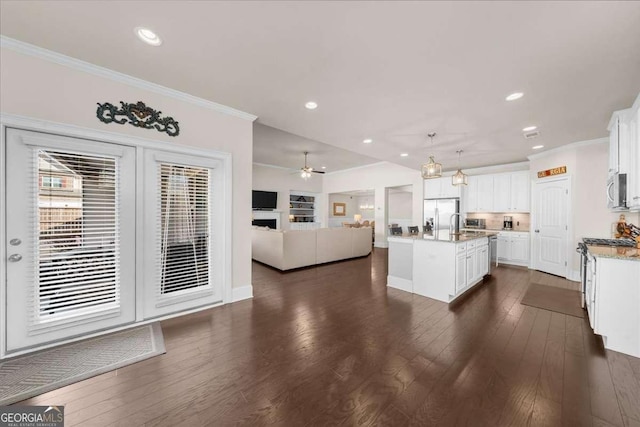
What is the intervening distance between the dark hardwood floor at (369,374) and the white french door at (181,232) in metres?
0.34

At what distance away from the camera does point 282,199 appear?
9.89 metres

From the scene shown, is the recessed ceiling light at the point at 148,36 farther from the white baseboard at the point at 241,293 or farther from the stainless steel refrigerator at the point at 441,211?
the stainless steel refrigerator at the point at 441,211

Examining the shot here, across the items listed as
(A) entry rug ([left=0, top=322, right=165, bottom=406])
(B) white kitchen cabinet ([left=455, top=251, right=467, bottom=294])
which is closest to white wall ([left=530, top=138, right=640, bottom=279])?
(B) white kitchen cabinet ([left=455, top=251, right=467, bottom=294])

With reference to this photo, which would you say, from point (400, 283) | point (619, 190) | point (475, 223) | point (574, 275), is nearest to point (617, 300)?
point (619, 190)

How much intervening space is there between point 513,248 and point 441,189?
242 cm

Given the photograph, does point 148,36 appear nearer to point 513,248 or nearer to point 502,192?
point 502,192

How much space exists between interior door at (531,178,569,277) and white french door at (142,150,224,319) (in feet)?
22.0

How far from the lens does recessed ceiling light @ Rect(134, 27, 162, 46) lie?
6.44ft

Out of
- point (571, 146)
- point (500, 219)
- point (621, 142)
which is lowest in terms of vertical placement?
point (500, 219)

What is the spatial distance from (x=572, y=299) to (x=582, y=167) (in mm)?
2748

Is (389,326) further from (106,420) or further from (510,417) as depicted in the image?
(106,420)

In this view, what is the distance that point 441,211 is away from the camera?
23.9ft

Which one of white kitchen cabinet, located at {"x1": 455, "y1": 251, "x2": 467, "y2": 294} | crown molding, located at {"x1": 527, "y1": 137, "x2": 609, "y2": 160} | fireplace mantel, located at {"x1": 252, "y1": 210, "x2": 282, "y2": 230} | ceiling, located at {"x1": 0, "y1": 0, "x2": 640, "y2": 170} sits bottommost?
white kitchen cabinet, located at {"x1": 455, "y1": 251, "x2": 467, "y2": 294}

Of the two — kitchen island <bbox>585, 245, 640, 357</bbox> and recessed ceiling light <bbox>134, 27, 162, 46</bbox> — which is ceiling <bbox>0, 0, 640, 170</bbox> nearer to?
recessed ceiling light <bbox>134, 27, 162, 46</bbox>
